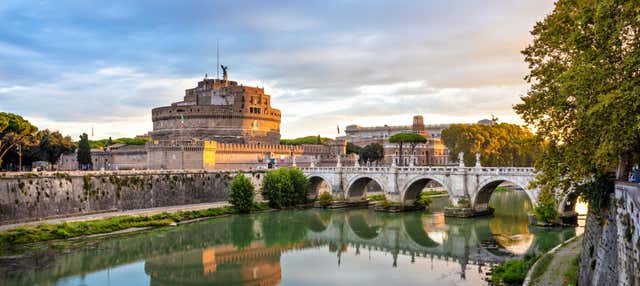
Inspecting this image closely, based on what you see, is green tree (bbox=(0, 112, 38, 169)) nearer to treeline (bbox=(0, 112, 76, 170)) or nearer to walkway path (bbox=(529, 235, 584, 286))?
treeline (bbox=(0, 112, 76, 170))

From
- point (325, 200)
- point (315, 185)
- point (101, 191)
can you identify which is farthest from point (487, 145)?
point (101, 191)

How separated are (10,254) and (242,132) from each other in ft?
107

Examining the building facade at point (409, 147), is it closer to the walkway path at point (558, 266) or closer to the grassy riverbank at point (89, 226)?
the grassy riverbank at point (89, 226)

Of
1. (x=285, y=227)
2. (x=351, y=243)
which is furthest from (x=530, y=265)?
(x=285, y=227)

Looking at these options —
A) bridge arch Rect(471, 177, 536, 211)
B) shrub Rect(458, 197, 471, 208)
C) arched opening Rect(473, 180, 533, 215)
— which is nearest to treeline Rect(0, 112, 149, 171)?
shrub Rect(458, 197, 471, 208)

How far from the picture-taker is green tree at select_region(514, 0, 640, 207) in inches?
347

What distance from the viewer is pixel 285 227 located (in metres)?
27.4

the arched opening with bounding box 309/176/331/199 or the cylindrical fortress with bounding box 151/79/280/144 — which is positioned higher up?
the cylindrical fortress with bounding box 151/79/280/144

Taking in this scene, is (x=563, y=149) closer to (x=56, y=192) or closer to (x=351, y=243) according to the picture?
(x=351, y=243)

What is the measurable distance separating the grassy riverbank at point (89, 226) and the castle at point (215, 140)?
1292cm

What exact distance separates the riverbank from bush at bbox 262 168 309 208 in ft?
67.9

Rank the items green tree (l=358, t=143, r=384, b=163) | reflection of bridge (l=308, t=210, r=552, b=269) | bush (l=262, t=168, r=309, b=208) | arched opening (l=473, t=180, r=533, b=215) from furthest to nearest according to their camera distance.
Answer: green tree (l=358, t=143, r=384, b=163) < bush (l=262, t=168, r=309, b=208) < arched opening (l=473, t=180, r=533, b=215) < reflection of bridge (l=308, t=210, r=552, b=269)

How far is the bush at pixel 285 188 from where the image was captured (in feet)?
112

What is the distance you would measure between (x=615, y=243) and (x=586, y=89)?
259 cm
